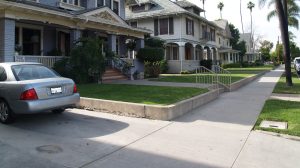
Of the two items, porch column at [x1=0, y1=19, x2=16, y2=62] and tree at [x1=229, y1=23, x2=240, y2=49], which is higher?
tree at [x1=229, y1=23, x2=240, y2=49]

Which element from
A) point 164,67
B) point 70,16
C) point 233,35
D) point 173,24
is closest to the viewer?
point 70,16

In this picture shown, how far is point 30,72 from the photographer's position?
7902 millimetres

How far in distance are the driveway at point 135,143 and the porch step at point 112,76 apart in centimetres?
940

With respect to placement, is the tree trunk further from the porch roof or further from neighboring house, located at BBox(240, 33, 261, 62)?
neighboring house, located at BBox(240, 33, 261, 62)

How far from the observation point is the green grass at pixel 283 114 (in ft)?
23.7

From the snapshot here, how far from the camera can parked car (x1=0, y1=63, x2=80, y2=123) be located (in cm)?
696

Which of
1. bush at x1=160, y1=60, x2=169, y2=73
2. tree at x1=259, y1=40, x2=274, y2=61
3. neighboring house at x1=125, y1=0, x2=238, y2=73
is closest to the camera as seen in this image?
bush at x1=160, y1=60, x2=169, y2=73

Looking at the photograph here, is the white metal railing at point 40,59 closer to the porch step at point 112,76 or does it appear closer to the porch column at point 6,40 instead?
the porch column at point 6,40

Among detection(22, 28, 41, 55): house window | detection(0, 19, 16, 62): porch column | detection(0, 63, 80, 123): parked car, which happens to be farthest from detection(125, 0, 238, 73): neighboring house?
detection(0, 63, 80, 123): parked car

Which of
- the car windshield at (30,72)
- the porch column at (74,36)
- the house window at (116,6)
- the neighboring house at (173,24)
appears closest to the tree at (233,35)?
the neighboring house at (173,24)

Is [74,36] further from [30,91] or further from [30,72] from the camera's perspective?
[30,91]

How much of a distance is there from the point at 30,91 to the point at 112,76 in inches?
482

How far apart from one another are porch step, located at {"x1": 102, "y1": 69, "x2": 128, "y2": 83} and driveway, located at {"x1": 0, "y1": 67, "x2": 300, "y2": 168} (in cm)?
940

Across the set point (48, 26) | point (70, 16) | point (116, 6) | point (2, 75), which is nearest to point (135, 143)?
point (2, 75)
